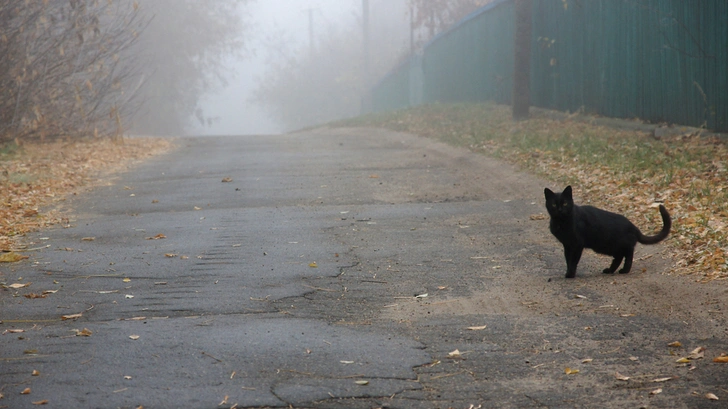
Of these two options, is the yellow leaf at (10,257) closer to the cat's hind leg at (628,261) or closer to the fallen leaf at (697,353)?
the cat's hind leg at (628,261)

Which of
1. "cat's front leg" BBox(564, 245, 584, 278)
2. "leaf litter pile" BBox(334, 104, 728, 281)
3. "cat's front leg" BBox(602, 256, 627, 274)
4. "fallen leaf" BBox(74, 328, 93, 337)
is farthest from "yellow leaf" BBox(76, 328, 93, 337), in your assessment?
"leaf litter pile" BBox(334, 104, 728, 281)

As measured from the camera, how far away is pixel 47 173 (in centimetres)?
1193

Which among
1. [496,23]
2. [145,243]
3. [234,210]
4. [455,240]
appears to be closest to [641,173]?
[455,240]

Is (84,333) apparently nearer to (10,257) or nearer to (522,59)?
(10,257)

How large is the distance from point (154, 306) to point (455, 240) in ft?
10.4

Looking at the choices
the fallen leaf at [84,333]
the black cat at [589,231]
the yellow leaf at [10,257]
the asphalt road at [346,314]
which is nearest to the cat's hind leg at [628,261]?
the black cat at [589,231]

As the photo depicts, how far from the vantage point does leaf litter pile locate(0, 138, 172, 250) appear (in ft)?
28.2

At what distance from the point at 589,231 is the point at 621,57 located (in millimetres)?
8347

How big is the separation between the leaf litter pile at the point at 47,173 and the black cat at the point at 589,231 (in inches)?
189

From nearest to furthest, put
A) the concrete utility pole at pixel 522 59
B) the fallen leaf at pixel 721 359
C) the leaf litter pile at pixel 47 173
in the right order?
the fallen leaf at pixel 721 359 < the leaf litter pile at pixel 47 173 < the concrete utility pole at pixel 522 59

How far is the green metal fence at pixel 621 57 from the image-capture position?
10.7 meters

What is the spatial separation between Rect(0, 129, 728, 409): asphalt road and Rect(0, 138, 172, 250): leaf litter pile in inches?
15.4

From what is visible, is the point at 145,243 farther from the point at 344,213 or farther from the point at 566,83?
the point at 566,83

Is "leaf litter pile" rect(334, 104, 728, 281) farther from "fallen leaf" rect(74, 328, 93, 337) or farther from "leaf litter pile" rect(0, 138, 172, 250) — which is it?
"leaf litter pile" rect(0, 138, 172, 250)
